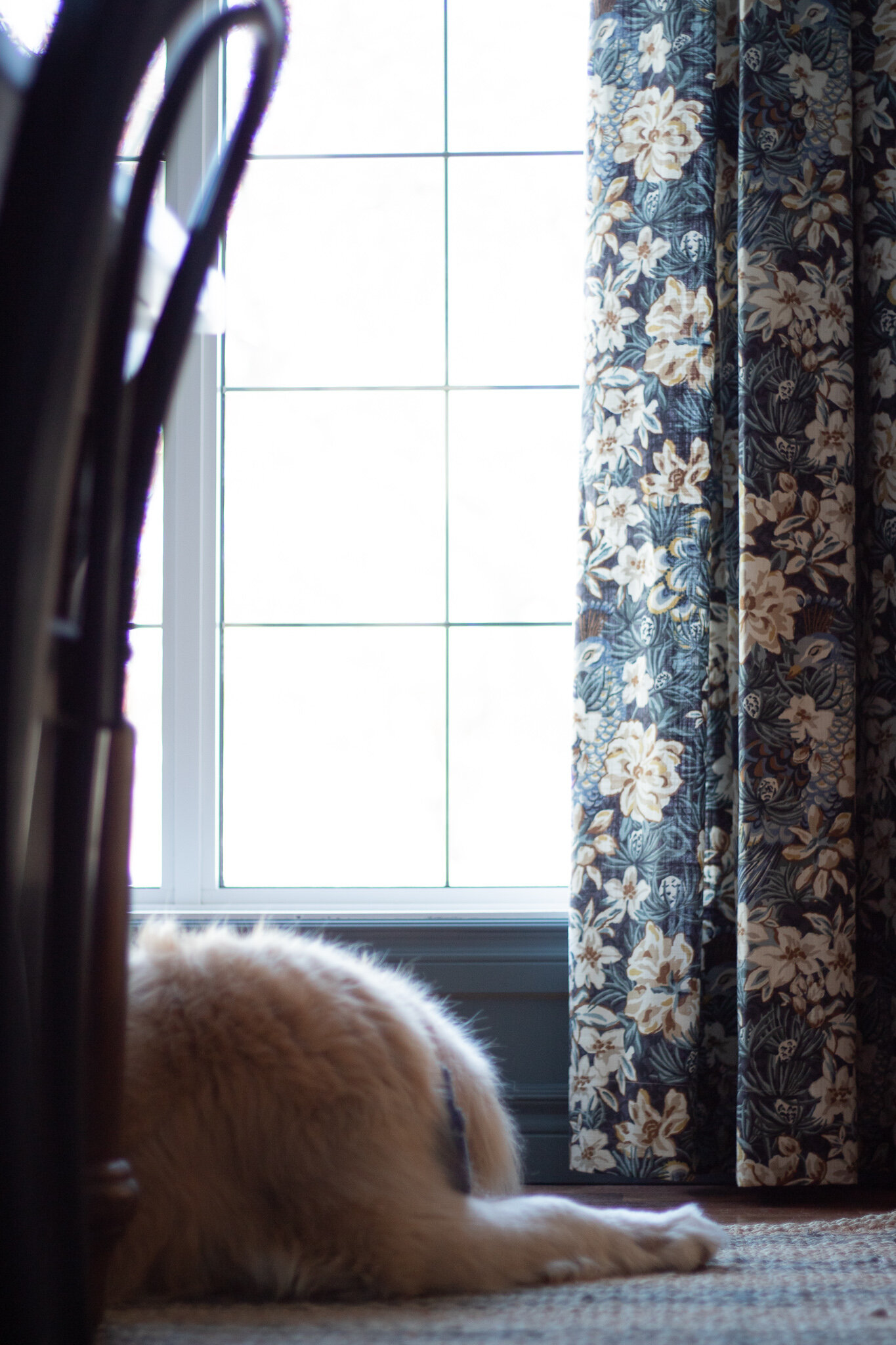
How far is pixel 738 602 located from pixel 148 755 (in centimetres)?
110

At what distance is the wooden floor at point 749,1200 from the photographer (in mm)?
1612

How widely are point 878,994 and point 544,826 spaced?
0.64 metres

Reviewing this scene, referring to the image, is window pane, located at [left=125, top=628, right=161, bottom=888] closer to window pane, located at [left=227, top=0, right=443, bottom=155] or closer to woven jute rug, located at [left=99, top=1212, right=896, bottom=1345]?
window pane, located at [left=227, top=0, right=443, bottom=155]

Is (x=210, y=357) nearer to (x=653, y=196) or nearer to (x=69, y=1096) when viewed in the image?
(x=653, y=196)

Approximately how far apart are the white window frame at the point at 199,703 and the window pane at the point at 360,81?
0.50 feet

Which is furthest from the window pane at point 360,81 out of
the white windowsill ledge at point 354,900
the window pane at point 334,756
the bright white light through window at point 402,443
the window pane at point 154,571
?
the white windowsill ledge at point 354,900

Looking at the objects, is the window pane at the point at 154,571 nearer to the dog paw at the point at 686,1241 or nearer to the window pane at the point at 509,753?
the window pane at the point at 509,753

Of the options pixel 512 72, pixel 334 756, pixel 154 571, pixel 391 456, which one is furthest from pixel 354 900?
pixel 512 72

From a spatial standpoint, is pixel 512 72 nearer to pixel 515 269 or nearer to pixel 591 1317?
pixel 515 269

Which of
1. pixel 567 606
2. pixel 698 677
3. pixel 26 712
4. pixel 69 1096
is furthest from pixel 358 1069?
pixel 567 606

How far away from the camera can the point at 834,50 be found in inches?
70.1

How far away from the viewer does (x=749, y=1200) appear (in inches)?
66.8

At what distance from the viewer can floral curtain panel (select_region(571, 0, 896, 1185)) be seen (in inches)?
66.1

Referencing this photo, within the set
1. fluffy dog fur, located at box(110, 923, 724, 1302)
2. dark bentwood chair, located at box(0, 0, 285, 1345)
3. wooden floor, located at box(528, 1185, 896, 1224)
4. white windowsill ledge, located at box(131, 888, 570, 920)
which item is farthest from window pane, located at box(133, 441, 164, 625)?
dark bentwood chair, located at box(0, 0, 285, 1345)
